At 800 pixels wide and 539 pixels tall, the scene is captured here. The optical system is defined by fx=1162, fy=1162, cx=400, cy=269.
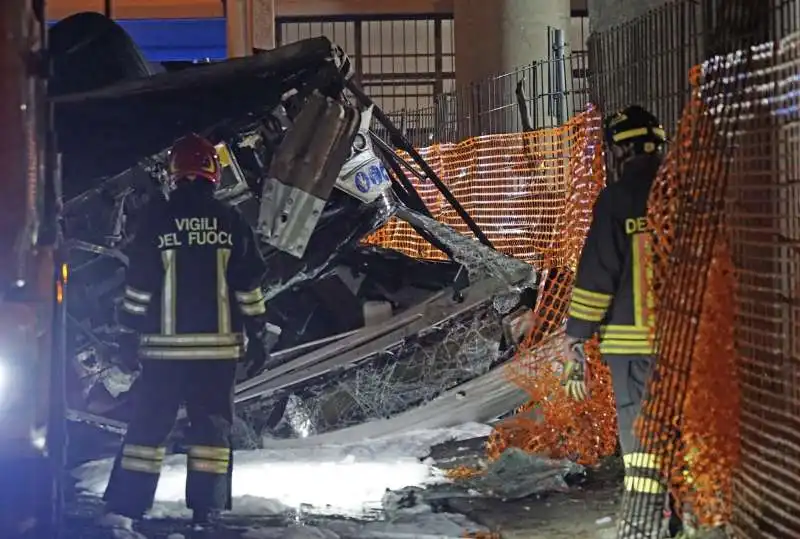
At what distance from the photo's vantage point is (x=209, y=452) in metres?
5.48

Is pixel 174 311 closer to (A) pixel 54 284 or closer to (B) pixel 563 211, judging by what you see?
(A) pixel 54 284

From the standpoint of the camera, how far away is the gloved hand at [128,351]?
596 cm

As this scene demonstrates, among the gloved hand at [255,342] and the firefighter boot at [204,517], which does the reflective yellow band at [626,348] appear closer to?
the gloved hand at [255,342]

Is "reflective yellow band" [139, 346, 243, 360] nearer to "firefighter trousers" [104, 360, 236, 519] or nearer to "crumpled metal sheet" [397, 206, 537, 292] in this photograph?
"firefighter trousers" [104, 360, 236, 519]

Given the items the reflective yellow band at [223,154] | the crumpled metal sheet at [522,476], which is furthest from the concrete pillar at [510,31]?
the crumpled metal sheet at [522,476]

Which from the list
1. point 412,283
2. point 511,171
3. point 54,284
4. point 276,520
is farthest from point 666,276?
point 511,171

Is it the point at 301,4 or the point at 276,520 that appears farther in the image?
the point at 301,4

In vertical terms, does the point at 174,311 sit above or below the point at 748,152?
below

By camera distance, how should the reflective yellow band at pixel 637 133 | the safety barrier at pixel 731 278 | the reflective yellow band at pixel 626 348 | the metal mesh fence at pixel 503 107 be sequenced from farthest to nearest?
the metal mesh fence at pixel 503 107
the reflective yellow band at pixel 637 133
the reflective yellow band at pixel 626 348
the safety barrier at pixel 731 278

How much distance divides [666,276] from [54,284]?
8.13 feet

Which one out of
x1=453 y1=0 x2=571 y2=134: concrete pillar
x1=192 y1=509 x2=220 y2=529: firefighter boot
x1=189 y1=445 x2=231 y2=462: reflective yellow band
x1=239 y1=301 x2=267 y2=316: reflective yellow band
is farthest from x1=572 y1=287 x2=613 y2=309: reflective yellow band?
x1=453 y1=0 x2=571 y2=134: concrete pillar

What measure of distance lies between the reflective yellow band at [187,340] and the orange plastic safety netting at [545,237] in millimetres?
2071

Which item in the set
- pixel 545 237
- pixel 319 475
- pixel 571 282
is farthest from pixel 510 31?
pixel 319 475

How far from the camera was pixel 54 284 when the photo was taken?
13.0 ft
